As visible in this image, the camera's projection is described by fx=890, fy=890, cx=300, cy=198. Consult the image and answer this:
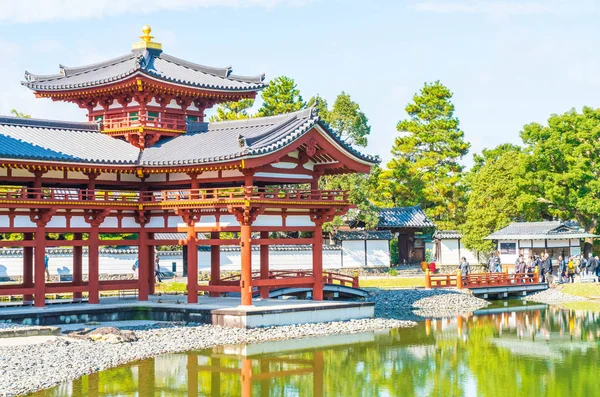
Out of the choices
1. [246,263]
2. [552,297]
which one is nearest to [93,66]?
[246,263]

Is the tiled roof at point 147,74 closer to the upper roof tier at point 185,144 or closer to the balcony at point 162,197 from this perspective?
the upper roof tier at point 185,144

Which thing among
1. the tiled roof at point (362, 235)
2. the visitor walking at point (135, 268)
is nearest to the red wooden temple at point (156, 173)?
the visitor walking at point (135, 268)

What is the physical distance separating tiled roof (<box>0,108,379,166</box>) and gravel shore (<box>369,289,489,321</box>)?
7.93 m

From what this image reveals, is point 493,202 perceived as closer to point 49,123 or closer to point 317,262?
point 317,262

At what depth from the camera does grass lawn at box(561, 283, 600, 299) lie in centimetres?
4550

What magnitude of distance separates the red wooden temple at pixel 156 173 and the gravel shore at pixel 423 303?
18.2ft

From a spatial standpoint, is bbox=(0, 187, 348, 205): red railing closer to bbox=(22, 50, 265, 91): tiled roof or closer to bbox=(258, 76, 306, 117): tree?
bbox=(22, 50, 265, 91): tiled roof

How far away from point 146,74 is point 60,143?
172 inches

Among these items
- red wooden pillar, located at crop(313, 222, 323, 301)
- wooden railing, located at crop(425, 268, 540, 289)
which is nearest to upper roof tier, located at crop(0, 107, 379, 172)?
red wooden pillar, located at crop(313, 222, 323, 301)

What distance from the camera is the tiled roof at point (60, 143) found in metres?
32.5

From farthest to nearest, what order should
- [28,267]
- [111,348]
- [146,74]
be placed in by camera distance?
[28,267]
[146,74]
[111,348]

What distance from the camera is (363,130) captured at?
64.9 m

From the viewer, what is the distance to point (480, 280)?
1777 inches

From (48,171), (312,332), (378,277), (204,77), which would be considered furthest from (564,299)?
(48,171)
